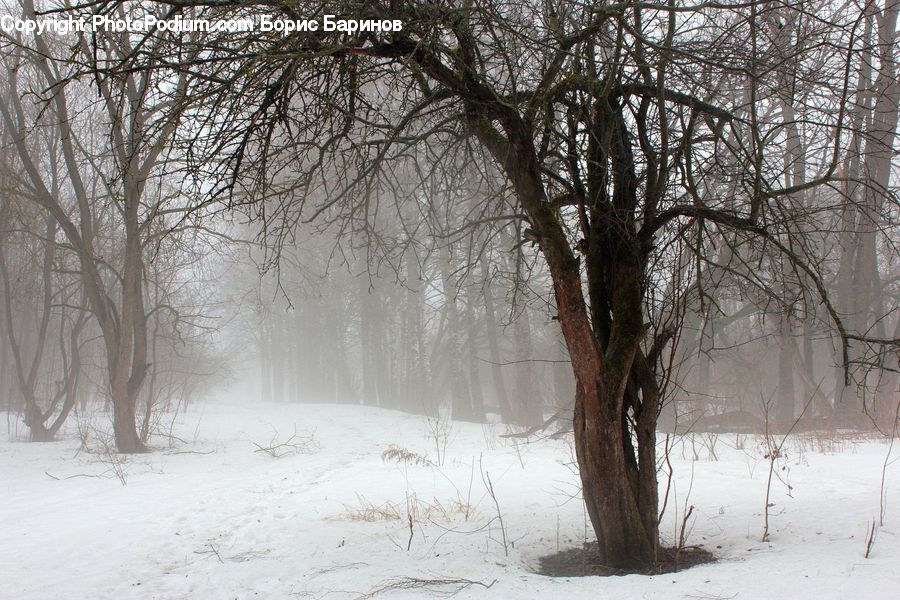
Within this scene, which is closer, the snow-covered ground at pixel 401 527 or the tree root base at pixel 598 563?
the snow-covered ground at pixel 401 527

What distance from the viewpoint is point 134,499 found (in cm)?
747

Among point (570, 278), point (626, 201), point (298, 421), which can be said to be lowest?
point (298, 421)

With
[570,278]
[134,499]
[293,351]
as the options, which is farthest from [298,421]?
[293,351]

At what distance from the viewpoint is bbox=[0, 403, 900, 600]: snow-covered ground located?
409 centimetres

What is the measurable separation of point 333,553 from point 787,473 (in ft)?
16.8

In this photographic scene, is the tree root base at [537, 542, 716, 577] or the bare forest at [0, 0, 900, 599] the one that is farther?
the tree root base at [537, 542, 716, 577]

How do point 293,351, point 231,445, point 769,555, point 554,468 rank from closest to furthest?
point 769,555, point 554,468, point 231,445, point 293,351

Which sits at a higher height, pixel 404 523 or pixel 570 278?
pixel 570 278

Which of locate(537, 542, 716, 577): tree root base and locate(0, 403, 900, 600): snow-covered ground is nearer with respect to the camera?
locate(0, 403, 900, 600): snow-covered ground

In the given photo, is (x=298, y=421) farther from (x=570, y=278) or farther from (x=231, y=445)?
(x=570, y=278)

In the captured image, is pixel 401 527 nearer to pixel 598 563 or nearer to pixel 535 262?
pixel 598 563

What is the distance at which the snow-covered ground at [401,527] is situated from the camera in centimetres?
409

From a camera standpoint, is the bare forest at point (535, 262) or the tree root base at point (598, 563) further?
the tree root base at point (598, 563)

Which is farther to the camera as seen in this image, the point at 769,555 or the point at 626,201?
the point at 626,201
